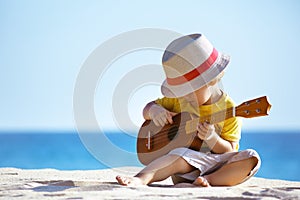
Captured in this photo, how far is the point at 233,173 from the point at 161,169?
47 cm

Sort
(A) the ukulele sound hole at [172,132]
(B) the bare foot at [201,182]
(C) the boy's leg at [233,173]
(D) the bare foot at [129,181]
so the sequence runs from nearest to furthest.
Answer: (D) the bare foot at [129,181] → (B) the bare foot at [201,182] → (C) the boy's leg at [233,173] → (A) the ukulele sound hole at [172,132]

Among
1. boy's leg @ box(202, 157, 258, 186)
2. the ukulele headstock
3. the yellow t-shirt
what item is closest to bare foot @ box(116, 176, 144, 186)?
boy's leg @ box(202, 157, 258, 186)

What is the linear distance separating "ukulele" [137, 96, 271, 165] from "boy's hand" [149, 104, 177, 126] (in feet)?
0.24

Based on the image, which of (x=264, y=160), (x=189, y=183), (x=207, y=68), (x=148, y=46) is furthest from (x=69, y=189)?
(x=264, y=160)

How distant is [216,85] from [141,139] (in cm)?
72

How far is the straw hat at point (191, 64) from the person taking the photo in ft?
13.8

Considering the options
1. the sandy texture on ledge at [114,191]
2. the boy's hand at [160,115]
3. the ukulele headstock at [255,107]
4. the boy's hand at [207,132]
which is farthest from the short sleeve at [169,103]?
the sandy texture on ledge at [114,191]

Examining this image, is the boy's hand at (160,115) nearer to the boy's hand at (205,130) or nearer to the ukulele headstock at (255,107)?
the boy's hand at (205,130)

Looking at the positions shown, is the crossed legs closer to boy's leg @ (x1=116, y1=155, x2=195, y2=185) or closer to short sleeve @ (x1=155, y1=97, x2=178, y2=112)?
boy's leg @ (x1=116, y1=155, x2=195, y2=185)

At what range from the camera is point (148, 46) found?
493cm

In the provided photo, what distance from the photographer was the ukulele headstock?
4074 millimetres

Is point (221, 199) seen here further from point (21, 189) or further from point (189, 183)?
Result: point (21, 189)

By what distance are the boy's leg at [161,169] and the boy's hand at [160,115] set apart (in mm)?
279

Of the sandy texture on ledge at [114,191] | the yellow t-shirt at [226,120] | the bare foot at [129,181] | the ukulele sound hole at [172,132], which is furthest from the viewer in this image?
the ukulele sound hole at [172,132]
